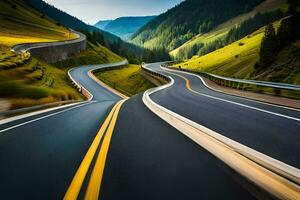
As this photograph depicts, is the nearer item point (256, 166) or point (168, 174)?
point (168, 174)

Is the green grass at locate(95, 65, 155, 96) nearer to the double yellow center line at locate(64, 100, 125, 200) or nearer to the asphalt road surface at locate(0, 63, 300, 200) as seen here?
the asphalt road surface at locate(0, 63, 300, 200)

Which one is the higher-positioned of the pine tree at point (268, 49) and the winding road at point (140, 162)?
the pine tree at point (268, 49)

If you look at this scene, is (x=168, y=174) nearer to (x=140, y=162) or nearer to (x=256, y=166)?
(x=140, y=162)

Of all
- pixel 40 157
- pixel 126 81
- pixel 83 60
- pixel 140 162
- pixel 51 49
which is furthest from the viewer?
pixel 83 60

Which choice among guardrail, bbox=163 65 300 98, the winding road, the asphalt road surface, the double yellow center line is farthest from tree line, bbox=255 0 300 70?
the double yellow center line

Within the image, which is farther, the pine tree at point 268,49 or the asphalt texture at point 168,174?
the pine tree at point 268,49

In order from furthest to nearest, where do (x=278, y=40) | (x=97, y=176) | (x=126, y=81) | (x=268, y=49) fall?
(x=126, y=81), (x=278, y=40), (x=268, y=49), (x=97, y=176)

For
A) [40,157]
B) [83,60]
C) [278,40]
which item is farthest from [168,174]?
[83,60]

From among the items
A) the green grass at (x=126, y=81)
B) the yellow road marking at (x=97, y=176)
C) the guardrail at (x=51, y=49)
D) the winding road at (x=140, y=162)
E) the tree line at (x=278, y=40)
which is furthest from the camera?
the green grass at (x=126, y=81)

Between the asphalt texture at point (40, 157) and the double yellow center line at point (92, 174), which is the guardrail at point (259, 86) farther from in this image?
the double yellow center line at point (92, 174)

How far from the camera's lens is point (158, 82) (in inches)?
2260

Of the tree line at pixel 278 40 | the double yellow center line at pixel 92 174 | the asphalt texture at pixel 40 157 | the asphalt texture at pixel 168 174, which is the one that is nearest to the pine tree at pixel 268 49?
the tree line at pixel 278 40

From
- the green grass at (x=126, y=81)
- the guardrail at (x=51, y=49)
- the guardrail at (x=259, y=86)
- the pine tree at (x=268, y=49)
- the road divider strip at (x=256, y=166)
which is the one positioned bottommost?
the green grass at (x=126, y=81)

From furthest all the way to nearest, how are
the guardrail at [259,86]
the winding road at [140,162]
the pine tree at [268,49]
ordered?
the pine tree at [268,49], the guardrail at [259,86], the winding road at [140,162]
